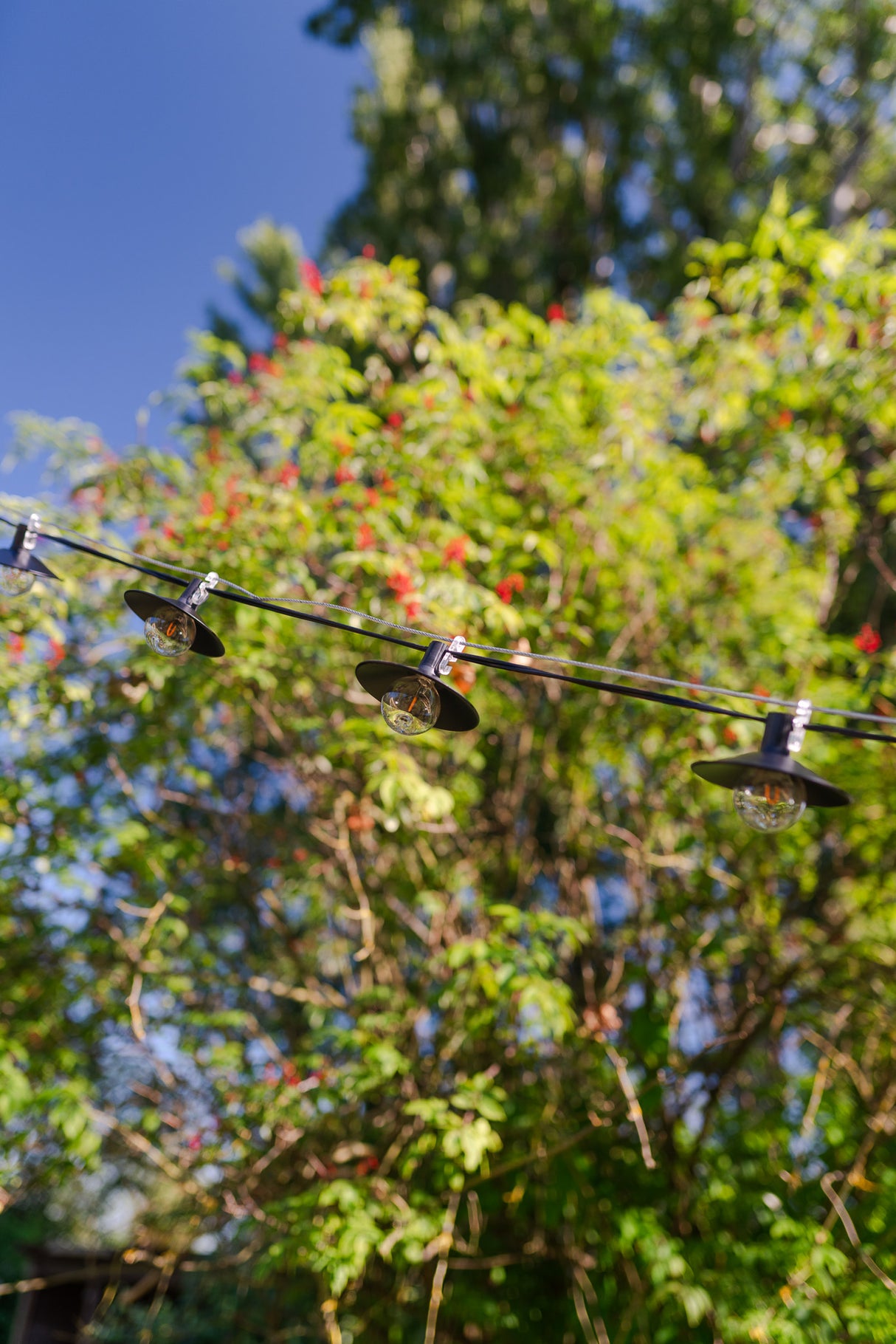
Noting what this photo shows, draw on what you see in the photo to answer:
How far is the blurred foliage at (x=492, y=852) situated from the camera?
3.74 meters

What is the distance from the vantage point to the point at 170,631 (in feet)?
7.15

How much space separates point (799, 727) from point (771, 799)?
0.15 metres

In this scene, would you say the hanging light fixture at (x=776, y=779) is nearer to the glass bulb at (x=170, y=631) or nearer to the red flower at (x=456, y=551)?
the glass bulb at (x=170, y=631)

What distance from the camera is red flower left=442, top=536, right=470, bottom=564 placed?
3816mm

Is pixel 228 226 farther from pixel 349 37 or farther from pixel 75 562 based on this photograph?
pixel 75 562

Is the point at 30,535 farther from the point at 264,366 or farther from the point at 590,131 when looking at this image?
the point at 590,131

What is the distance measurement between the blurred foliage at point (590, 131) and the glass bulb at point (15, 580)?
7749 millimetres

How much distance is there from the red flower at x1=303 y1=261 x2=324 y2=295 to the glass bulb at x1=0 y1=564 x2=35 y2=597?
270 cm

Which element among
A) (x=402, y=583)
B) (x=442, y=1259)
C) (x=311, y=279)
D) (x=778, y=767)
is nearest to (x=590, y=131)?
(x=311, y=279)

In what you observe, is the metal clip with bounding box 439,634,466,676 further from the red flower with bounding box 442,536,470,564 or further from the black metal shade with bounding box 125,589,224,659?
the red flower with bounding box 442,536,470,564

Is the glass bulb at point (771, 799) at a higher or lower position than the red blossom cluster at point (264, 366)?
lower

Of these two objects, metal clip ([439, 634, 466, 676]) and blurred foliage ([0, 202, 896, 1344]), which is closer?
metal clip ([439, 634, 466, 676])

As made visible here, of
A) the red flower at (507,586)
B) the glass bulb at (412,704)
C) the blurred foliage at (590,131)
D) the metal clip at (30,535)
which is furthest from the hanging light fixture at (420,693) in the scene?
the blurred foliage at (590,131)

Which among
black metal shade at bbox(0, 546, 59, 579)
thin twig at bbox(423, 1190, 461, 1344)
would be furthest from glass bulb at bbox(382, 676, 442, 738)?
thin twig at bbox(423, 1190, 461, 1344)
